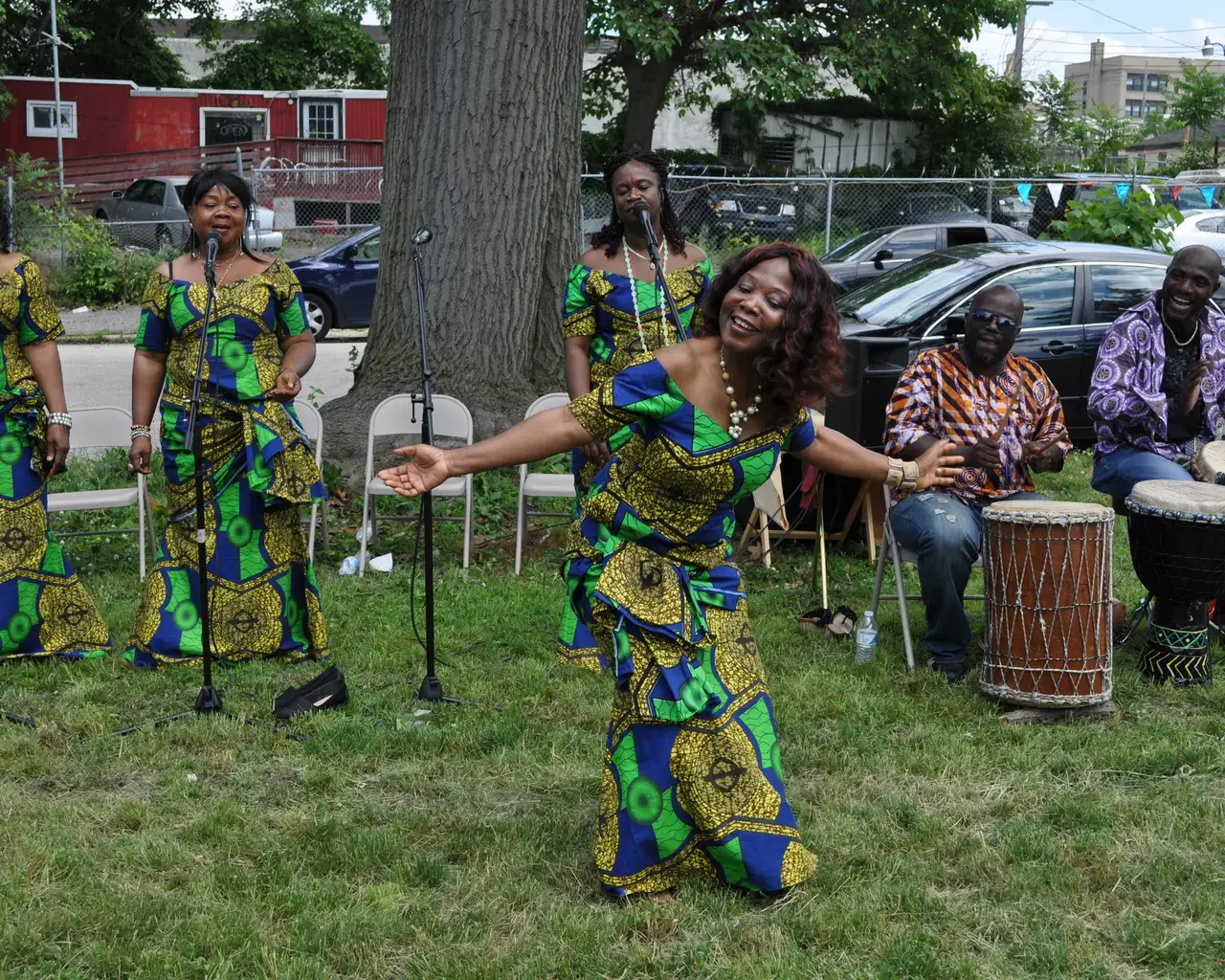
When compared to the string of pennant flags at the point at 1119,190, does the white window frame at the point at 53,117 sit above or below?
above

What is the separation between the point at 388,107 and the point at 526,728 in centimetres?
474

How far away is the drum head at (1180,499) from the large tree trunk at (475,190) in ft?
12.4

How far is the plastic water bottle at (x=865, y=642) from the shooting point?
6066 millimetres

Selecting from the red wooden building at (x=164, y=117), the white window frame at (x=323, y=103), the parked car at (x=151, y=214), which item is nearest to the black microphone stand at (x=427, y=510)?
the parked car at (x=151, y=214)

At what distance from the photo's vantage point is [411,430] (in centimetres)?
805

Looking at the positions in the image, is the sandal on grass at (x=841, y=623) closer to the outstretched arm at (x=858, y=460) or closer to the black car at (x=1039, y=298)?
the outstretched arm at (x=858, y=460)

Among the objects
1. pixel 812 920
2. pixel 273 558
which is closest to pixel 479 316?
pixel 273 558

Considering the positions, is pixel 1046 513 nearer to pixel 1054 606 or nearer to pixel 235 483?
pixel 1054 606

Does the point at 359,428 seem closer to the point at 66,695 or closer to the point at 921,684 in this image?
the point at 66,695

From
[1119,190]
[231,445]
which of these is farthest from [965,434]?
[1119,190]

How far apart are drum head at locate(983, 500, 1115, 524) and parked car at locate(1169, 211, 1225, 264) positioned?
18.4 meters

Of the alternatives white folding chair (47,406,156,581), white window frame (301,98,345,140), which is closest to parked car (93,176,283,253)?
white window frame (301,98,345,140)

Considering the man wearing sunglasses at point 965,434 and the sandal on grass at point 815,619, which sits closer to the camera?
the man wearing sunglasses at point 965,434

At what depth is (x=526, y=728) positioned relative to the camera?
520cm
